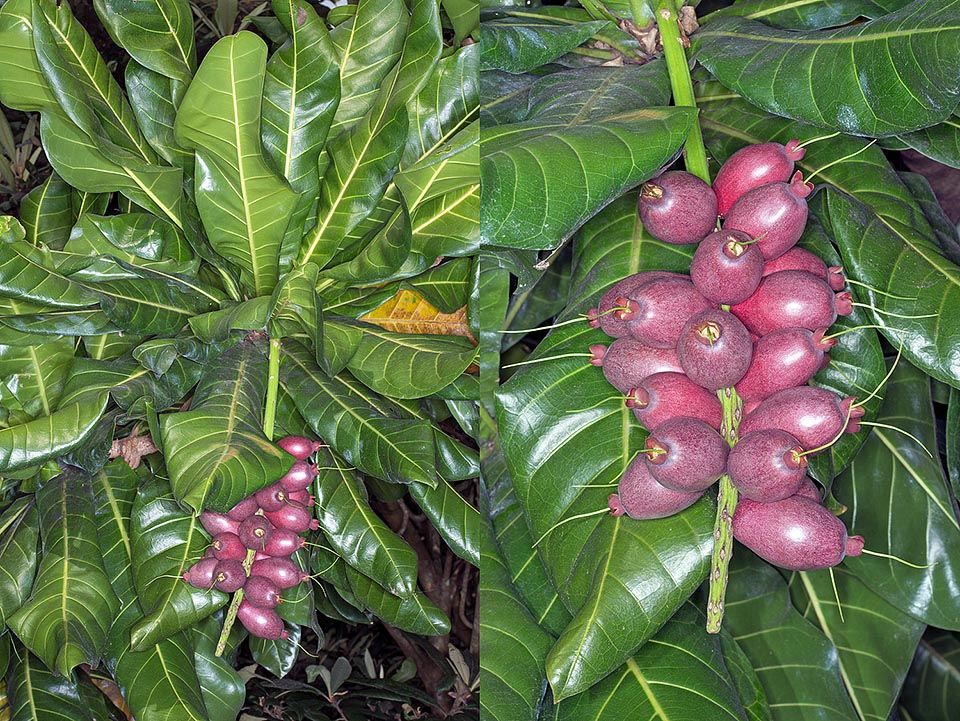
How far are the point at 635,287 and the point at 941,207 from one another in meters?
0.12

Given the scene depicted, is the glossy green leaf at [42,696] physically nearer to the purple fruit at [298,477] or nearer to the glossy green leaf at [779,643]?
the purple fruit at [298,477]

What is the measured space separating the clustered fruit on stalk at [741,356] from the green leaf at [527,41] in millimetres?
91

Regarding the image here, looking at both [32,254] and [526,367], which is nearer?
[526,367]

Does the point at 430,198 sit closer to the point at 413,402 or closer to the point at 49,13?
the point at 413,402

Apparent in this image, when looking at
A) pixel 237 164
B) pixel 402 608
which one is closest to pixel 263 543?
pixel 402 608

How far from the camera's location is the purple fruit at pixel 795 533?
0.79 ft

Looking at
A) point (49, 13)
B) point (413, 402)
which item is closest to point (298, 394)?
point (413, 402)

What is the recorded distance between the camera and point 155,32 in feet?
1.75

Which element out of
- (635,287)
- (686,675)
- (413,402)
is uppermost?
(635,287)

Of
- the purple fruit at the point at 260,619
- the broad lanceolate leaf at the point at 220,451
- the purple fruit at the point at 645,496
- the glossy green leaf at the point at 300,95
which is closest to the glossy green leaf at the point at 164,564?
the purple fruit at the point at 260,619

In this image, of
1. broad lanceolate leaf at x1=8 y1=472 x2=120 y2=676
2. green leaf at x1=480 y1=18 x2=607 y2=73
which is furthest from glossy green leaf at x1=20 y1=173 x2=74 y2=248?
green leaf at x1=480 y1=18 x2=607 y2=73

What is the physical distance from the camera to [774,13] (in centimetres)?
35

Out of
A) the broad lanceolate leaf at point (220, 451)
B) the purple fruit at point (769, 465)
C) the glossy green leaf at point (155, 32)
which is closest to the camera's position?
the purple fruit at point (769, 465)

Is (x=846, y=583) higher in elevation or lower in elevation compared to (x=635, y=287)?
lower
